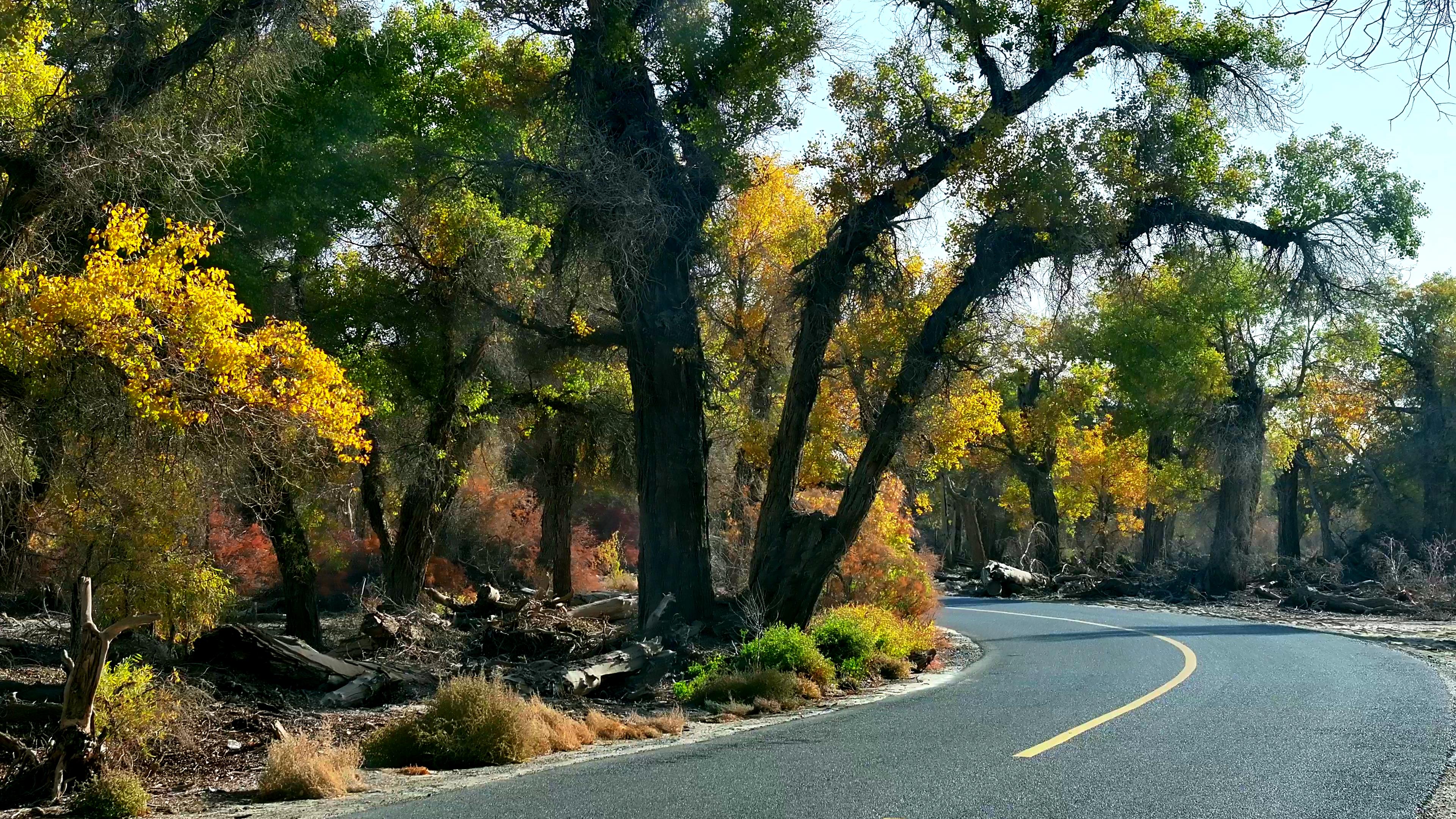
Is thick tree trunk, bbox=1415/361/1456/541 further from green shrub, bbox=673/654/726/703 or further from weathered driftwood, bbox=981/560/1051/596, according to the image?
green shrub, bbox=673/654/726/703

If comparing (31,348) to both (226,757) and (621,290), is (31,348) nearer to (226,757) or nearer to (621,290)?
(226,757)

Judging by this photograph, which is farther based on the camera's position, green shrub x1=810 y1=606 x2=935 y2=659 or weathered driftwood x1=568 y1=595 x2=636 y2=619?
weathered driftwood x1=568 y1=595 x2=636 y2=619

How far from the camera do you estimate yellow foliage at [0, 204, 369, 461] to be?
1062 centimetres

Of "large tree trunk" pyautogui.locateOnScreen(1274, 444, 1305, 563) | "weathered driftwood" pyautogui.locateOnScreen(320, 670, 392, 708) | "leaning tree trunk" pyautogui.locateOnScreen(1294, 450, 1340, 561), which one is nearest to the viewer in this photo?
"weathered driftwood" pyautogui.locateOnScreen(320, 670, 392, 708)

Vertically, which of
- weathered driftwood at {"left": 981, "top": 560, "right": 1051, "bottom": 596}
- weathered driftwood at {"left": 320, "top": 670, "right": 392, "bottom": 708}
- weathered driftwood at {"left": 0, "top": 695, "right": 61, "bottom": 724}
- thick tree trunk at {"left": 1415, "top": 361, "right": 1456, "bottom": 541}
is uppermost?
thick tree trunk at {"left": 1415, "top": 361, "right": 1456, "bottom": 541}

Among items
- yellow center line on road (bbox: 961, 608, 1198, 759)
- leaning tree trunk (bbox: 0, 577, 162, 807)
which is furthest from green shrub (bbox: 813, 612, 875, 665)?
leaning tree trunk (bbox: 0, 577, 162, 807)

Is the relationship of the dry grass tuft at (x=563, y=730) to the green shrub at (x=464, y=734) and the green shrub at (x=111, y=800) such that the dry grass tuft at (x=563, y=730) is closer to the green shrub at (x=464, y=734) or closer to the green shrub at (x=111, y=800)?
the green shrub at (x=464, y=734)

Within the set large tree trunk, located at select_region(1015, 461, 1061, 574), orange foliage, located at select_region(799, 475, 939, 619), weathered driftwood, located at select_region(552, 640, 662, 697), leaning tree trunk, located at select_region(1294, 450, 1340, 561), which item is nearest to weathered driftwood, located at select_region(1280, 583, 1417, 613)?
leaning tree trunk, located at select_region(1294, 450, 1340, 561)

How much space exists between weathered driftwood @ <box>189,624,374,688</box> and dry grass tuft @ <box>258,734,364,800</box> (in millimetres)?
5649

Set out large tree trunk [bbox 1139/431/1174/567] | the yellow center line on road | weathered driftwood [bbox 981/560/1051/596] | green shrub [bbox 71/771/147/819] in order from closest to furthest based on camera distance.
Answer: green shrub [bbox 71/771/147/819] → the yellow center line on road → weathered driftwood [bbox 981/560/1051/596] → large tree trunk [bbox 1139/431/1174/567]

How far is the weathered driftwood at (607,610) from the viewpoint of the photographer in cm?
2228

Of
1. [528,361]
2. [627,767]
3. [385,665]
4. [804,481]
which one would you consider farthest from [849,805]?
[804,481]

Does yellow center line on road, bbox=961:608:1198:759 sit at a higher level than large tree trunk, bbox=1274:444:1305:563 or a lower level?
lower

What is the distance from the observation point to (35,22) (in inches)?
561
